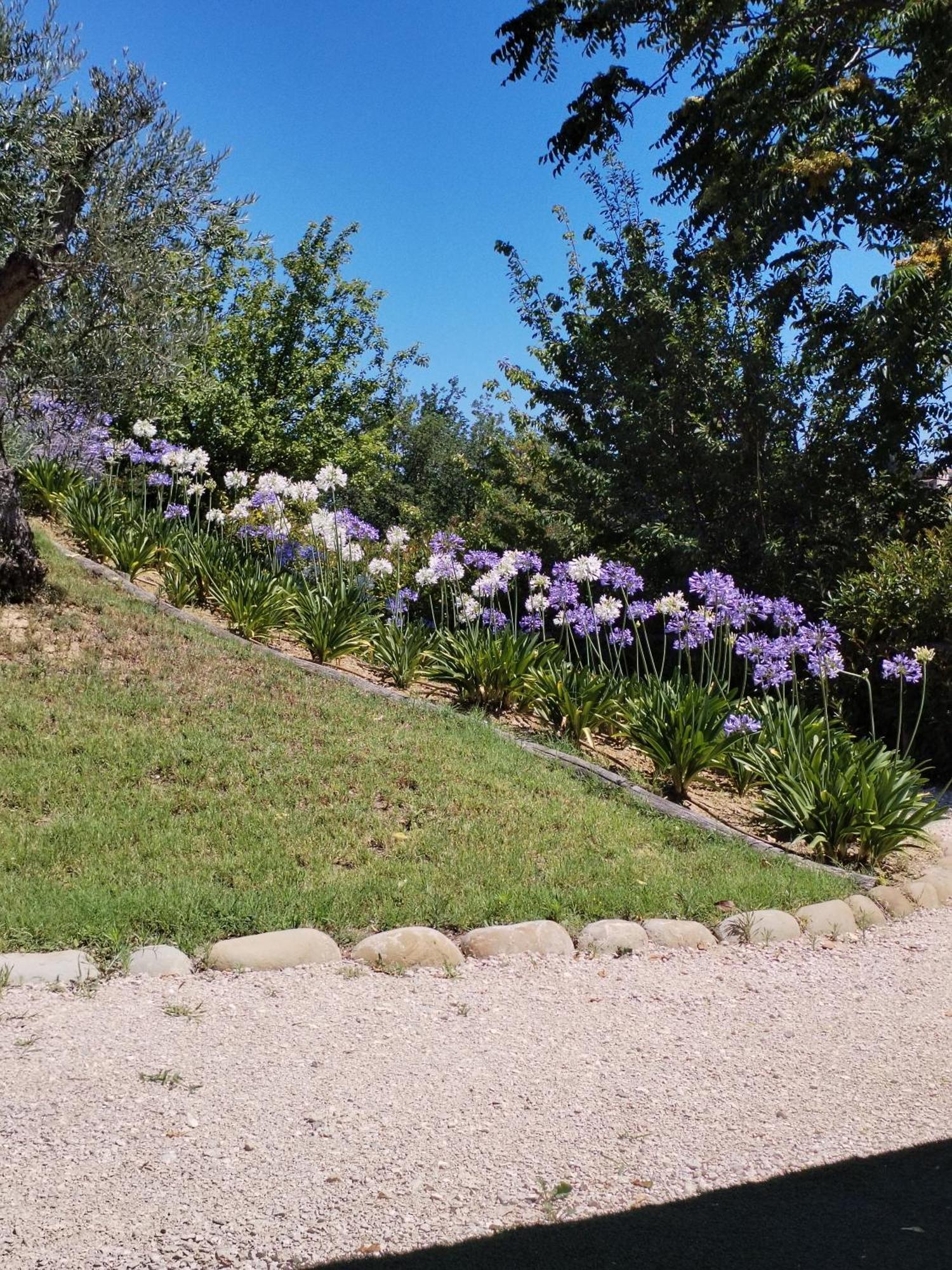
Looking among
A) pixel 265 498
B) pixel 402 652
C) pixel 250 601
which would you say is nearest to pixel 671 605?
pixel 402 652

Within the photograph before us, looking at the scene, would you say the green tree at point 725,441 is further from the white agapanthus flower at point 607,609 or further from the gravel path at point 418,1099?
the gravel path at point 418,1099

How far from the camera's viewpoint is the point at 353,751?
685 cm

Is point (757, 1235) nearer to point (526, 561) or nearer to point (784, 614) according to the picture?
point (784, 614)

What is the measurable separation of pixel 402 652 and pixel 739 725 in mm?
3050

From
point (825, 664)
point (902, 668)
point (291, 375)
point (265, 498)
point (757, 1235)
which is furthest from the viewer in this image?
point (291, 375)

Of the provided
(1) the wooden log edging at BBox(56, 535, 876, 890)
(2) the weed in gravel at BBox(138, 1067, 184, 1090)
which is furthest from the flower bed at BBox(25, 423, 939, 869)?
(2) the weed in gravel at BBox(138, 1067, 184, 1090)

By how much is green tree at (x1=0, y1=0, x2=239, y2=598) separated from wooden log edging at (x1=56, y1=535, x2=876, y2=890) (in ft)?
4.38

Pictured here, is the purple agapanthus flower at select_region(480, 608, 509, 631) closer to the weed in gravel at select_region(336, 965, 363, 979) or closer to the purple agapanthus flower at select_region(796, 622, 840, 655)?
the purple agapanthus flower at select_region(796, 622, 840, 655)

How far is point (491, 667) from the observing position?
8.59 metres

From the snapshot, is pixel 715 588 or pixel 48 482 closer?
pixel 715 588

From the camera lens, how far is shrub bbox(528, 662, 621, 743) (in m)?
8.18

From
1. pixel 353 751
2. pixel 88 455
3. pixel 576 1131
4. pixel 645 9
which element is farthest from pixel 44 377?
pixel 576 1131

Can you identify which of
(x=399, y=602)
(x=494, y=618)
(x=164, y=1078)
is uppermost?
(x=494, y=618)

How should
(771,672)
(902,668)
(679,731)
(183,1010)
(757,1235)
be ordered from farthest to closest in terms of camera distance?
(771,672) < (679,731) < (902,668) < (183,1010) < (757,1235)
